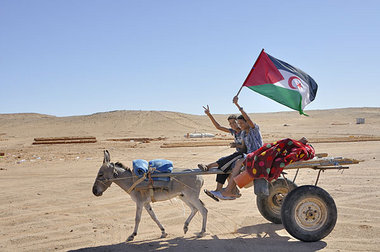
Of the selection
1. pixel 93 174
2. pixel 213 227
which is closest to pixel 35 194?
pixel 93 174

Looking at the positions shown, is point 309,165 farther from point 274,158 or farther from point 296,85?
point 296,85

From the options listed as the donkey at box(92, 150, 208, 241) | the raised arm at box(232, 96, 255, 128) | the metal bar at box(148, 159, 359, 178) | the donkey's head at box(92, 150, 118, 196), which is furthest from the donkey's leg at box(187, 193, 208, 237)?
the raised arm at box(232, 96, 255, 128)

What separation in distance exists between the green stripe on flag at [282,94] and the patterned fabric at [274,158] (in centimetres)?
106

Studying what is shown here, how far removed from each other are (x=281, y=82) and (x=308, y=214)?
9.50 feet

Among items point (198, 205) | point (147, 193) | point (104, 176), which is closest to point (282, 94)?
point (198, 205)

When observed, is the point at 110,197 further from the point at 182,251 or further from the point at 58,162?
Answer: the point at 58,162

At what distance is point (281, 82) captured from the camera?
8.22 m

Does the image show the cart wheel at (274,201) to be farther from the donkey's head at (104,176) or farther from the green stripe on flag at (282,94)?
the donkey's head at (104,176)

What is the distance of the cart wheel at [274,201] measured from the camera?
8.46 m

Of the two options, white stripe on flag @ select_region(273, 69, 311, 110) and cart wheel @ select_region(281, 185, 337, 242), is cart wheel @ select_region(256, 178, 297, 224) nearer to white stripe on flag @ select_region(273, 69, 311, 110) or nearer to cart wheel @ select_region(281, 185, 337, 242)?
cart wheel @ select_region(281, 185, 337, 242)

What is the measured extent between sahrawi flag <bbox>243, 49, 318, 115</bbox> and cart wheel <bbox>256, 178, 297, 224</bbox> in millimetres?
1855

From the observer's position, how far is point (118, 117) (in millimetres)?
76438

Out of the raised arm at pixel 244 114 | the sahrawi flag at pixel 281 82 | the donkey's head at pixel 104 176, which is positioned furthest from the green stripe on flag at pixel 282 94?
the donkey's head at pixel 104 176

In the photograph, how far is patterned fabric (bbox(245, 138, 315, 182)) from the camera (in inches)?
272
